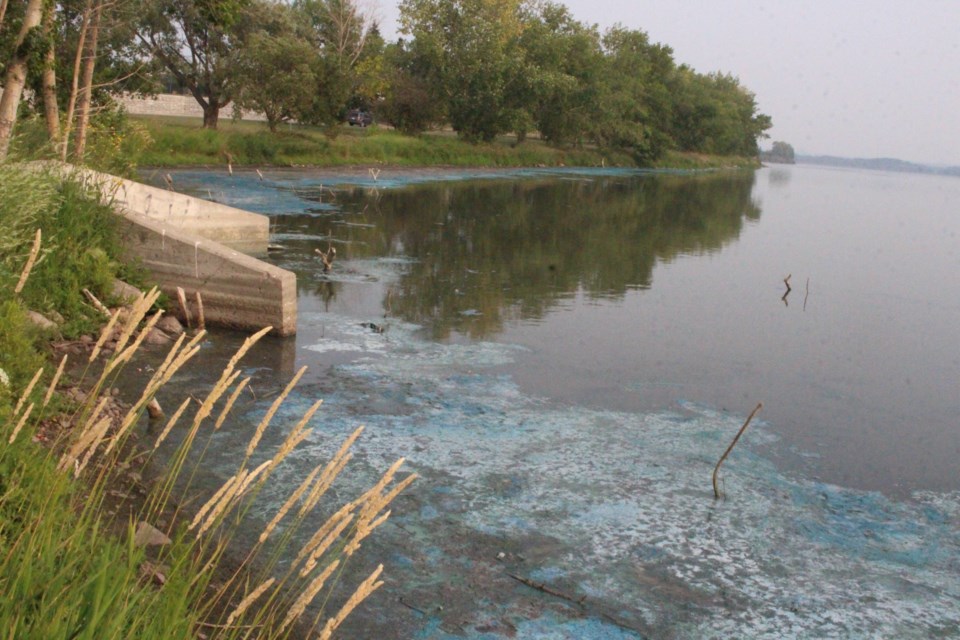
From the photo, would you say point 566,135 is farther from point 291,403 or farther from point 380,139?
point 291,403

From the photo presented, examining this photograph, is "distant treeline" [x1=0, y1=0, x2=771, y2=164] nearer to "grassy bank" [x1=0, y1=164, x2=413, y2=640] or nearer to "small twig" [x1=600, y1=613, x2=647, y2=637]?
"grassy bank" [x1=0, y1=164, x2=413, y2=640]

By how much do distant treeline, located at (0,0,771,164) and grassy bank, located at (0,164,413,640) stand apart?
565 centimetres

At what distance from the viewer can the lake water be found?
6.51 meters

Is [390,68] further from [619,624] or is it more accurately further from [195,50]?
[619,624]

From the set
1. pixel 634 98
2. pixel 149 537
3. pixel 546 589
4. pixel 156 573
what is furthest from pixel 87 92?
pixel 634 98

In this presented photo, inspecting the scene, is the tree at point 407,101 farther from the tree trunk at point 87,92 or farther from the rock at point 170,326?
the rock at point 170,326

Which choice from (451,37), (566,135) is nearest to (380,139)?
(451,37)

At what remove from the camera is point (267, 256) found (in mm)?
18672

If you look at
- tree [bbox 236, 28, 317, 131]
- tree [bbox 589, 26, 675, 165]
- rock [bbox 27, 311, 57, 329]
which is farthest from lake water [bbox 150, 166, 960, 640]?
tree [bbox 589, 26, 675, 165]

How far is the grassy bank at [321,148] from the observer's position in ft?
125

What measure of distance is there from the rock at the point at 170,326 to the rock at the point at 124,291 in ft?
1.63

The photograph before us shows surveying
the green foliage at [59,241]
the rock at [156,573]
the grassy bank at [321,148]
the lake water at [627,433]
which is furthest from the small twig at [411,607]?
the grassy bank at [321,148]

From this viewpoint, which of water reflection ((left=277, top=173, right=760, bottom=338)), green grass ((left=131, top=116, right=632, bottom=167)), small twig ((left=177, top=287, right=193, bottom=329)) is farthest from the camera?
green grass ((left=131, top=116, right=632, bottom=167))

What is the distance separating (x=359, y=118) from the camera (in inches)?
2552
